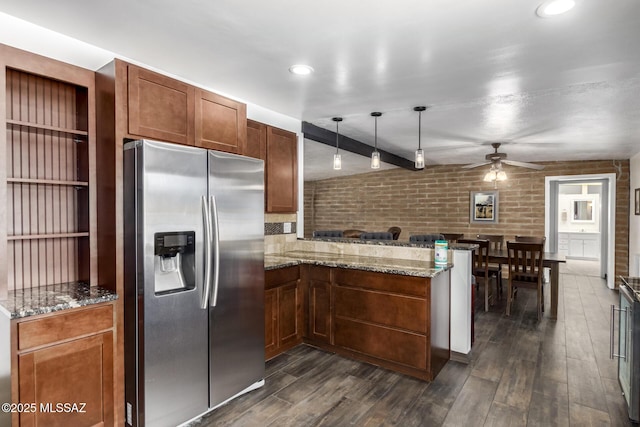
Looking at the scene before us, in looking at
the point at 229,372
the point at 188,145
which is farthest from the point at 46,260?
the point at 229,372

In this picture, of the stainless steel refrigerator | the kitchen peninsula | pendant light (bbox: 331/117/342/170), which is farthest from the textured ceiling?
the kitchen peninsula

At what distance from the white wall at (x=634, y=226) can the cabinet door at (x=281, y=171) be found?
5.12m

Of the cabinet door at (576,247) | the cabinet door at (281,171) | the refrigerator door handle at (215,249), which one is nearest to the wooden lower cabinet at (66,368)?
the refrigerator door handle at (215,249)

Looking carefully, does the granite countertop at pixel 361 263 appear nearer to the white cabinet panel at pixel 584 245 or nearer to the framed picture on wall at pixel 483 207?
the framed picture on wall at pixel 483 207

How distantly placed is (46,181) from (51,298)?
0.66 m

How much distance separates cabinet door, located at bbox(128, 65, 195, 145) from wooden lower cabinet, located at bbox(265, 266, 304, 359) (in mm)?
1317

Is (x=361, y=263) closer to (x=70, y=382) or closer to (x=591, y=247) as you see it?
(x=70, y=382)

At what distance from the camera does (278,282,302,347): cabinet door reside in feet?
10.2

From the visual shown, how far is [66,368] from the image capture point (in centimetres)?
176

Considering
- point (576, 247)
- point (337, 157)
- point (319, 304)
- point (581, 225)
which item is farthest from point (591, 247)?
point (319, 304)

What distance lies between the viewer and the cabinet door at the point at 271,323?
295cm

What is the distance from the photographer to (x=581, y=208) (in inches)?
363

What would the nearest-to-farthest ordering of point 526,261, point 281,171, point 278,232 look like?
1. point 281,171
2. point 278,232
3. point 526,261

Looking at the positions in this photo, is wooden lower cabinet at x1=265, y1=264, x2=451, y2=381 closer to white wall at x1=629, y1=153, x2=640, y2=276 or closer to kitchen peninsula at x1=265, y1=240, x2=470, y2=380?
kitchen peninsula at x1=265, y1=240, x2=470, y2=380
